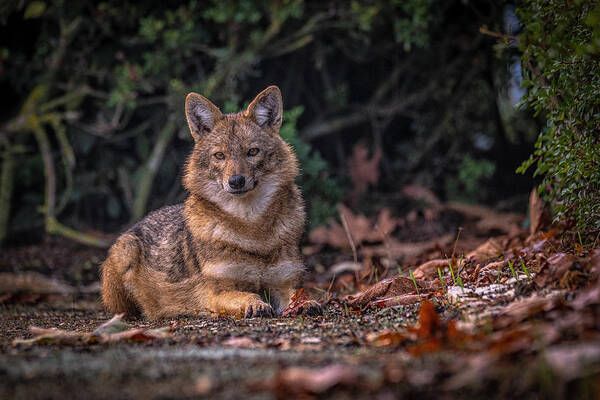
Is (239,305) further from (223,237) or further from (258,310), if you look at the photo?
(223,237)

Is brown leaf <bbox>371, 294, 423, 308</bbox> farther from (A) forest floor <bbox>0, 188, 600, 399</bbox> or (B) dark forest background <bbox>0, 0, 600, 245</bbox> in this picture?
(B) dark forest background <bbox>0, 0, 600, 245</bbox>

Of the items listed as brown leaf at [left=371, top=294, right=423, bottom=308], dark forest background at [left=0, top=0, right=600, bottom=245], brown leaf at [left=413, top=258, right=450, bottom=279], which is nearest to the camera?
brown leaf at [left=371, top=294, right=423, bottom=308]

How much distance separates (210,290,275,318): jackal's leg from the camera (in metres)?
4.94

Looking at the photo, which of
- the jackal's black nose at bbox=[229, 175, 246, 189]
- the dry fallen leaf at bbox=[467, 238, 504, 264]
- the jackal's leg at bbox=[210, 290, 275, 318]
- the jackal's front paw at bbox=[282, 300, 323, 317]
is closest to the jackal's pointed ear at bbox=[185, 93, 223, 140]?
the jackal's black nose at bbox=[229, 175, 246, 189]

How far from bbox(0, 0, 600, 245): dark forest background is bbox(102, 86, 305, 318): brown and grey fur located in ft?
6.18

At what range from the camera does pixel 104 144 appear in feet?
31.4

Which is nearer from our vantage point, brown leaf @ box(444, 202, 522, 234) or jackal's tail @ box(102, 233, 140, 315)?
jackal's tail @ box(102, 233, 140, 315)

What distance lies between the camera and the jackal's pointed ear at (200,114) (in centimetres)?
603

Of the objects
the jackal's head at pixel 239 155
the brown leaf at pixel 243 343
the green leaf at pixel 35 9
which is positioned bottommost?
the brown leaf at pixel 243 343

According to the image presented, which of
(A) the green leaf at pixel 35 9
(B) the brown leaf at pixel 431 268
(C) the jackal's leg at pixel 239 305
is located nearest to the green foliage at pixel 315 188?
(B) the brown leaf at pixel 431 268

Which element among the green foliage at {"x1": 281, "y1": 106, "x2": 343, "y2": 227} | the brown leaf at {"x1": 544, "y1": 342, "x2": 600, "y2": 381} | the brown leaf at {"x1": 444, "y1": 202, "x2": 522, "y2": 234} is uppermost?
the green foliage at {"x1": 281, "y1": 106, "x2": 343, "y2": 227}

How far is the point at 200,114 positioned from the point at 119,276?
5.00 ft

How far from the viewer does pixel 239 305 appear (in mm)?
5066

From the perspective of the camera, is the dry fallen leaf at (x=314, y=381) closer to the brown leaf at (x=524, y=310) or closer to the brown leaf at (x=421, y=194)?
the brown leaf at (x=524, y=310)
